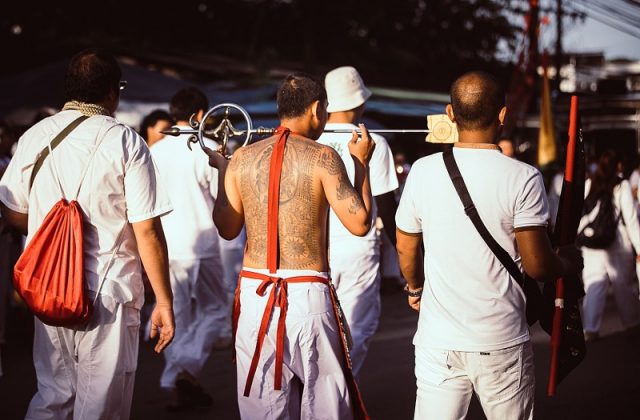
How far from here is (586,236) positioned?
1016cm

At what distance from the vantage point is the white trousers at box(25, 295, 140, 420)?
4.32 meters

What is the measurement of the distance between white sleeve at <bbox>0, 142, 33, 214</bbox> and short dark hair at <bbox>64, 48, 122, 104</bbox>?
0.41m

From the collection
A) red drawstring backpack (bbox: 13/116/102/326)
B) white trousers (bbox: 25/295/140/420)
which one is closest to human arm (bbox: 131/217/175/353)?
white trousers (bbox: 25/295/140/420)

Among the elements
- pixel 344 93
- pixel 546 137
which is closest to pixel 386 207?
pixel 344 93

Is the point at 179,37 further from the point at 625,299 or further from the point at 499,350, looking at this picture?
the point at 499,350

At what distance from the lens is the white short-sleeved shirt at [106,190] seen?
171 inches

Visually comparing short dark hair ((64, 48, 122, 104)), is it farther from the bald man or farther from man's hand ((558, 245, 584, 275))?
man's hand ((558, 245, 584, 275))

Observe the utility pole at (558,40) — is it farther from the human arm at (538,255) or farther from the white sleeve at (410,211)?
the human arm at (538,255)

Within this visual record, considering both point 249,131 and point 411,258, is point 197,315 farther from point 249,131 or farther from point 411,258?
point 411,258

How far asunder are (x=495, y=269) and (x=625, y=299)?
22.6 ft

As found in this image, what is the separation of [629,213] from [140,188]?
6762 millimetres

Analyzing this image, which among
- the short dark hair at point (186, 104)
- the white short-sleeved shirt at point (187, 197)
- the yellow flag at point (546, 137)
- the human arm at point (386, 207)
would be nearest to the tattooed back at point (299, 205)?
the human arm at point (386, 207)

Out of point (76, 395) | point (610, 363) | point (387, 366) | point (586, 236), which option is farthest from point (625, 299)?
point (76, 395)

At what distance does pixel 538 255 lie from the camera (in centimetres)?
389
